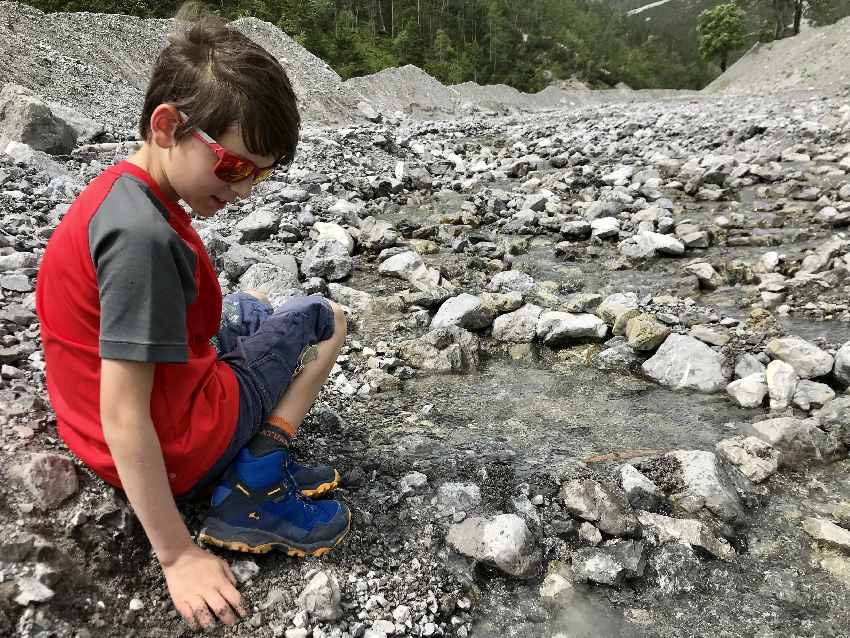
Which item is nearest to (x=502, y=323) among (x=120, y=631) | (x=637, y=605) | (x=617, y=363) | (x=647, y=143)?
(x=617, y=363)

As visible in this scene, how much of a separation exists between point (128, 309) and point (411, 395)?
6.27 feet

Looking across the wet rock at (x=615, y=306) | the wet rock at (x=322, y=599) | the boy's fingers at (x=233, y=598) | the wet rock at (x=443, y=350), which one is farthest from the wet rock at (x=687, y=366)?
the boy's fingers at (x=233, y=598)

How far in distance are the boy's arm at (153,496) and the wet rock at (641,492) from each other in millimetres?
1415

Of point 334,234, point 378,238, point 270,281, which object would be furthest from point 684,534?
point 334,234

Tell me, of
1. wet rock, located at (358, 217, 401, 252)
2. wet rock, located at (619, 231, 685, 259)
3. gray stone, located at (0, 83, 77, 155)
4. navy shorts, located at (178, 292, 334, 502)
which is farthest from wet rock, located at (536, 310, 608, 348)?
gray stone, located at (0, 83, 77, 155)

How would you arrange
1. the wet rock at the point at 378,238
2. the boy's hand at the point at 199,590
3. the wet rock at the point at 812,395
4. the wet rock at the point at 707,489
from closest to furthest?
1. the boy's hand at the point at 199,590
2. the wet rock at the point at 707,489
3. the wet rock at the point at 812,395
4. the wet rock at the point at 378,238

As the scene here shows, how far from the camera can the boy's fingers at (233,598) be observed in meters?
1.63

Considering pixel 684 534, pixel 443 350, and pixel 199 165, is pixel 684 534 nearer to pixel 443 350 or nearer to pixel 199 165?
pixel 443 350

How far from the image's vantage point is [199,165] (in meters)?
1.51

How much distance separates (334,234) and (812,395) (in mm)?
3709

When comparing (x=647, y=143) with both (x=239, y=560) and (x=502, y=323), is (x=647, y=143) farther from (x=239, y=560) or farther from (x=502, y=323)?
(x=239, y=560)

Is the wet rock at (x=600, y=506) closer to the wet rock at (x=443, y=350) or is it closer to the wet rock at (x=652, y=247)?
the wet rock at (x=443, y=350)

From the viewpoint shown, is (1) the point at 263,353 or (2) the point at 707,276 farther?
(2) the point at 707,276

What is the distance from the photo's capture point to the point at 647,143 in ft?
33.8
